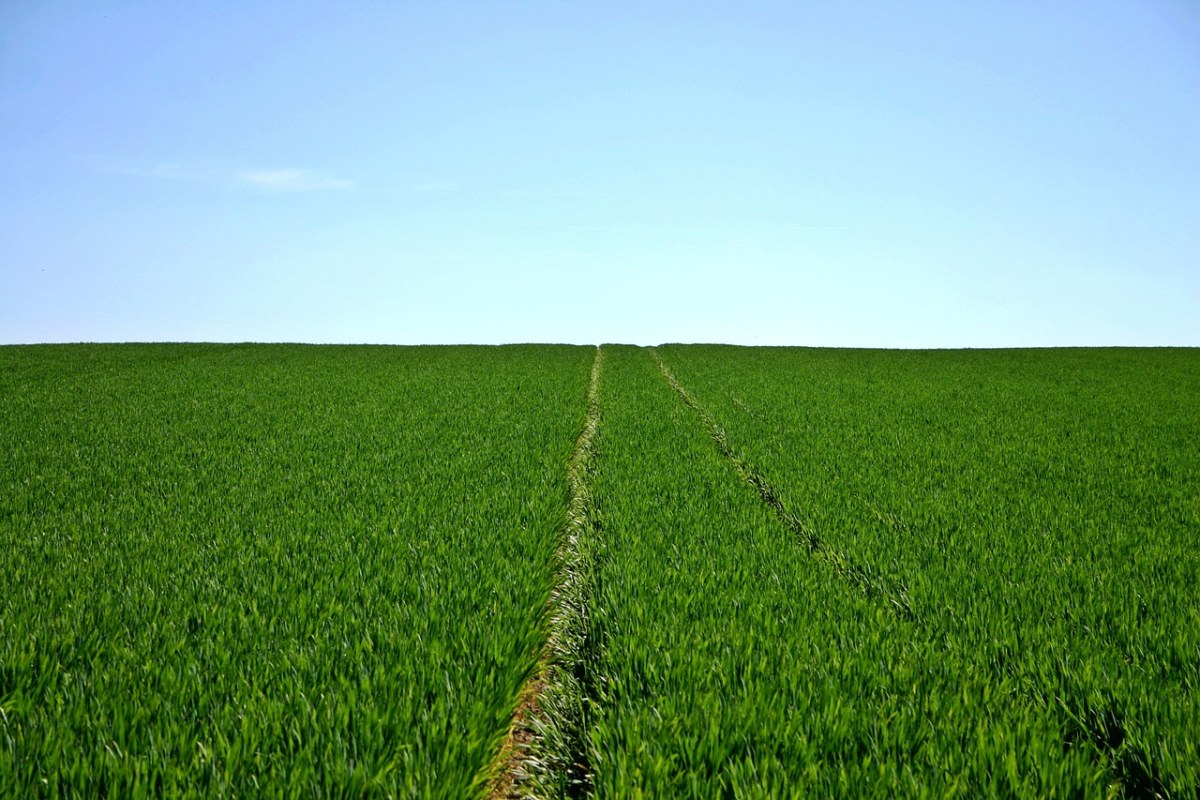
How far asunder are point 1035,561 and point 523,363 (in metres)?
23.6

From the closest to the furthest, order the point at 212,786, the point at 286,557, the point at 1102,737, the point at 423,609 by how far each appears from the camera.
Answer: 1. the point at 212,786
2. the point at 1102,737
3. the point at 423,609
4. the point at 286,557

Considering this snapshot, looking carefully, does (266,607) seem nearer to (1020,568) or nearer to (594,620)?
(594,620)

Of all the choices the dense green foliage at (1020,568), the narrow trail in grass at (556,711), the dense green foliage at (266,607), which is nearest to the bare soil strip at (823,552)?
the dense green foliage at (1020,568)

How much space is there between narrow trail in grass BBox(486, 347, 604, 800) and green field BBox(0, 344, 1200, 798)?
20 millimetres

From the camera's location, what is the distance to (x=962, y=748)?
263 centimetres

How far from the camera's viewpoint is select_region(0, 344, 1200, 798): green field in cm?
249

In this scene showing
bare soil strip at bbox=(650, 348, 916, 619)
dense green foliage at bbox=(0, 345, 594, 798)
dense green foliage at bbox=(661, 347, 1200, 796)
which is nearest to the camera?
dense green foliage at bbox=(0, 345, 594, 798)

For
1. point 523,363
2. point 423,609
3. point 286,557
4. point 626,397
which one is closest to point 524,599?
point 423,609

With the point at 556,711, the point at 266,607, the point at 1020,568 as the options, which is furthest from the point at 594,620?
the point at 1020,568

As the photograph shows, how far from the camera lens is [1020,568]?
181 inches

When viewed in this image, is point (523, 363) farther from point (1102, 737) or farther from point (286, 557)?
point (1102, 737)

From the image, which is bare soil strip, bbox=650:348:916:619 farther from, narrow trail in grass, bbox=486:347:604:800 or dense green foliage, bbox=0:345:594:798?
dense green foliage, bbox=0:345:594:798

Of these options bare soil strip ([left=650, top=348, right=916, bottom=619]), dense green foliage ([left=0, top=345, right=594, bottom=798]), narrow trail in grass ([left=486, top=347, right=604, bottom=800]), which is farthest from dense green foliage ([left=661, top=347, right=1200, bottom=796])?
dense green foliage ([left=0, top=345, right=594, bottom=798])

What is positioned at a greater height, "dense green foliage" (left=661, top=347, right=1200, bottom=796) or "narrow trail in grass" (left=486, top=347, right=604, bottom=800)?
"dense green foliage" (left=661, top=347, right=1200, bottom=796)
